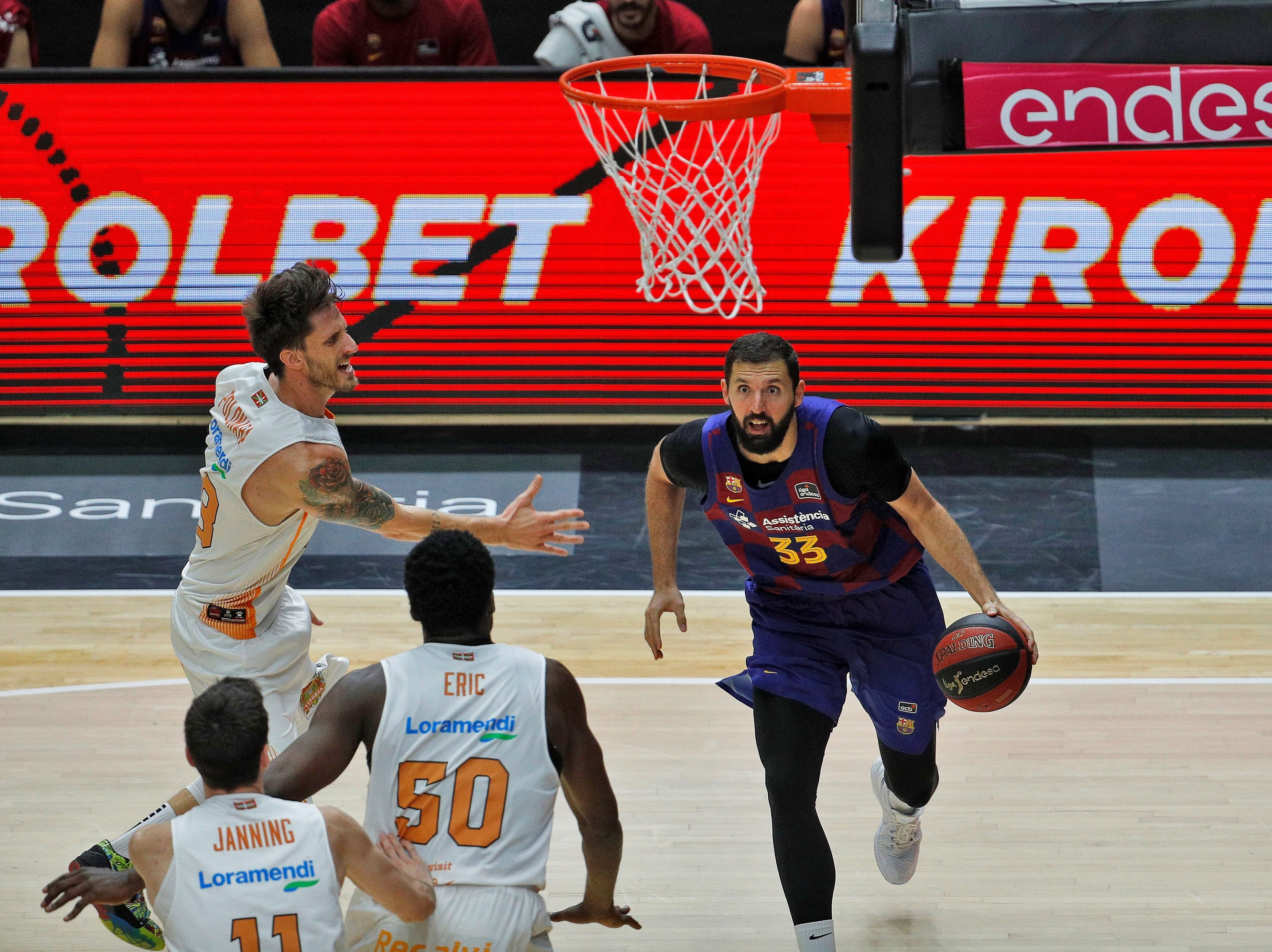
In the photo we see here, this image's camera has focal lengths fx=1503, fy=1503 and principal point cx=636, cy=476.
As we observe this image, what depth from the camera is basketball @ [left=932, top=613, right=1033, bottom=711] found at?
439cm

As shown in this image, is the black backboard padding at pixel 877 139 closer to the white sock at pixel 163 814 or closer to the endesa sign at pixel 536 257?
the white sock at pixel 163 814

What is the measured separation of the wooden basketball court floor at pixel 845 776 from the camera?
4863mm

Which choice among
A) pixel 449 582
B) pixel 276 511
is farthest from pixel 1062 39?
pixel 276 511

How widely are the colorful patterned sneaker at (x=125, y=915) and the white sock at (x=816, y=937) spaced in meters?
1.90

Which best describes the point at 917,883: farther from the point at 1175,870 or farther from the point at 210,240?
the point at 210,240

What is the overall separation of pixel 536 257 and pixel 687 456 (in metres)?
4.17

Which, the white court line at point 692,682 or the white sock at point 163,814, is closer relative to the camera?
the white sock at point 163,814

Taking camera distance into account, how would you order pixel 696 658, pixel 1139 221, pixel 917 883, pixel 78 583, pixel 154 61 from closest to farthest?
1. pixel 917 883
2. pixel 696 658
3. pixel 78 583
4. pixel 1139 221
5. pixel 154 61

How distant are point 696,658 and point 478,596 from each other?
3.37 metres

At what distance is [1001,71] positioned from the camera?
144 inches

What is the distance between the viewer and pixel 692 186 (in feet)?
24.5

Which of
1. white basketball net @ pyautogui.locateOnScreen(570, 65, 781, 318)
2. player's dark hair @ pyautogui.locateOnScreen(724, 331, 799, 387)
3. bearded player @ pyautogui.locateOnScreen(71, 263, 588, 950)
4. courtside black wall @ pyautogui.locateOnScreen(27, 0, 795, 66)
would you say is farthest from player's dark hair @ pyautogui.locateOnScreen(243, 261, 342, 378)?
courtside black wall @ pyautogui.locateOnScreen(27, 0, 795, 66)

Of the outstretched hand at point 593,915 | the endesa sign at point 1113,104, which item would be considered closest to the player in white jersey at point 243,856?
the outstretched hand at point 593,915

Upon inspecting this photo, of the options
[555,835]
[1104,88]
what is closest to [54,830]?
[555,835]
